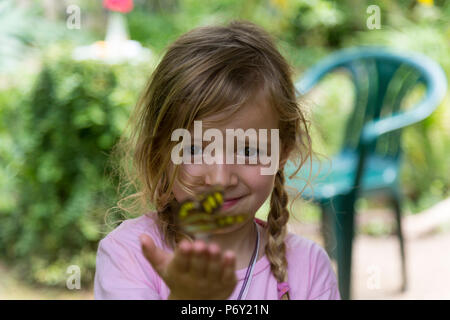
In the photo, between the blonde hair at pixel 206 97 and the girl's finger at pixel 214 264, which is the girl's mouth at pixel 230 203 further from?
the girl's finger at pixel 214 264

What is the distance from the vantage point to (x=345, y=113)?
4094 millimetres

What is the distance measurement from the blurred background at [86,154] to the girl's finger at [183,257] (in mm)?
1068

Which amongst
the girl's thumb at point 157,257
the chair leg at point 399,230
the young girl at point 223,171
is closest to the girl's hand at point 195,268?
the girl's thumb at point 157,257

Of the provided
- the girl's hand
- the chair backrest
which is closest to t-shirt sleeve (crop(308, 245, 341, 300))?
the girl's hand

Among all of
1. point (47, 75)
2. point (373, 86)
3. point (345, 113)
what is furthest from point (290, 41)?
point (47, 75)

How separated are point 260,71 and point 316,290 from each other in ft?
1.41

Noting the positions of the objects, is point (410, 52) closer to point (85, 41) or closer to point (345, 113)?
point (345, 113)

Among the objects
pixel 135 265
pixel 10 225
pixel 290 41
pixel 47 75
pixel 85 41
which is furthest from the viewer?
pixel 290 41

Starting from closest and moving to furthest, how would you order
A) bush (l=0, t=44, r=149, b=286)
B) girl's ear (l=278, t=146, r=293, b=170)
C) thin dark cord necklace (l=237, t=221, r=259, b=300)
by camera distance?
thin dark cord necklace (l=237, t=221, r=259, b=300), girl's ear (l=278, t=146, r=293, b=170), bush (l=0, t=44, r=149, b=286)

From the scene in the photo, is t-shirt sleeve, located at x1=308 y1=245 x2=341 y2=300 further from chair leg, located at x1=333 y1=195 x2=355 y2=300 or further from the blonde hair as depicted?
chair leg, located at x1=333 y1=195 x2=355 y2=300

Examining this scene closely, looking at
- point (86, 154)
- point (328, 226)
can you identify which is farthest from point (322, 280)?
point (86, 154)

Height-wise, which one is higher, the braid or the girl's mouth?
the girl's mouth

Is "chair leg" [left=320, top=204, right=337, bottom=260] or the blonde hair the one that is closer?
the blonde hair

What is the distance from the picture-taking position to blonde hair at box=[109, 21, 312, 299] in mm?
1064
